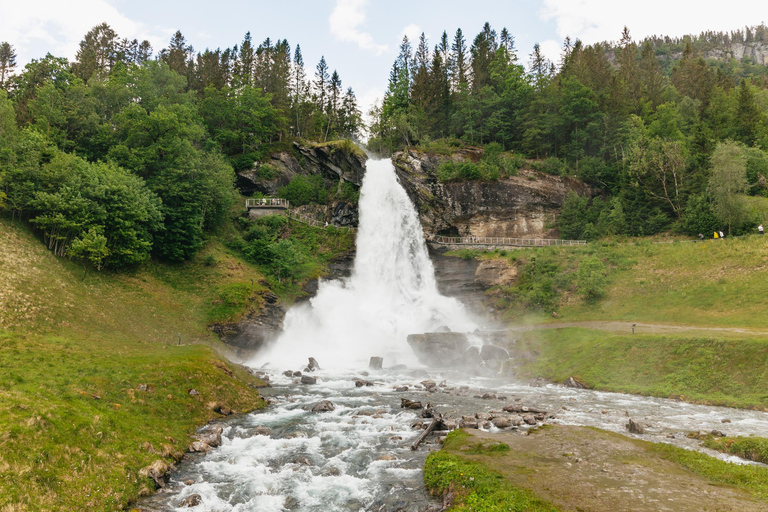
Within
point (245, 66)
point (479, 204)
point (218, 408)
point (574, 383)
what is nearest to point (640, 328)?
point (574, 383)

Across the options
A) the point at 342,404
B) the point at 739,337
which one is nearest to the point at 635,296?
the point at 739,337

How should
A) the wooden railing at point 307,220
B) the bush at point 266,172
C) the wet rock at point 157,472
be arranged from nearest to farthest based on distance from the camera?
the wet rock at point 157,472 < the wooden railing at point 307,220 < the bush at point 266,172

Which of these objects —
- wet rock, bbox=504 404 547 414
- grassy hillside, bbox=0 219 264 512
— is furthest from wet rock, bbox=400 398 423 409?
grassy hillside, bbox=0 219 264 512

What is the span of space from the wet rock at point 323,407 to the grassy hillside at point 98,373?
3112 mm

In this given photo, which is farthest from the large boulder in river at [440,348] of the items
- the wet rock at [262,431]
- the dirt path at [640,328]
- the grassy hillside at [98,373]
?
the wet rock at [262,431]

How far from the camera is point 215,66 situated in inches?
2955

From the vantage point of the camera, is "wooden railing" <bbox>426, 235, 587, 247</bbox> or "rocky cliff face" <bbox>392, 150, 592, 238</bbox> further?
"rocky cliff face" <bbox>392, 150, 592, 238</bbox>

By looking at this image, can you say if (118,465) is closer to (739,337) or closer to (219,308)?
(219,308)

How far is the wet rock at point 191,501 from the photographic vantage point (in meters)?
10.8

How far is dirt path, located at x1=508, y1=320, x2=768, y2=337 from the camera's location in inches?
1130

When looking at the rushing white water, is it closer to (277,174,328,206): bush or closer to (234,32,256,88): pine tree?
(277,174,328,206): bush

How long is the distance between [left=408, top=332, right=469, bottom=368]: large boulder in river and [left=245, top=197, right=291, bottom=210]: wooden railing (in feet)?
91.3

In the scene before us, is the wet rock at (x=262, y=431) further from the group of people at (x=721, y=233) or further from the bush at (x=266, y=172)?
the group of people at (x=721, y=233)

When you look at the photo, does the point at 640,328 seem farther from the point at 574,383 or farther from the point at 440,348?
the point at 440,348
